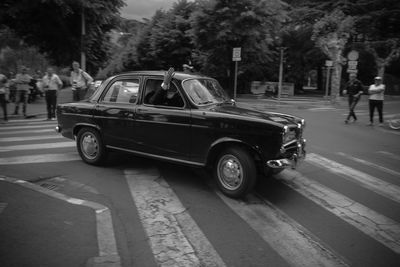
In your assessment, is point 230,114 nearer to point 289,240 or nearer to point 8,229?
point 289,240

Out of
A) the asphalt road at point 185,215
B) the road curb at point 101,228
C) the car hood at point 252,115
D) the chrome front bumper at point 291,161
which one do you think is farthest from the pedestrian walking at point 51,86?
the chrome front bumper at point 291,161

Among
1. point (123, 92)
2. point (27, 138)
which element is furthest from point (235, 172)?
point (27, 138)

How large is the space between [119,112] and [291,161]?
2985 mm

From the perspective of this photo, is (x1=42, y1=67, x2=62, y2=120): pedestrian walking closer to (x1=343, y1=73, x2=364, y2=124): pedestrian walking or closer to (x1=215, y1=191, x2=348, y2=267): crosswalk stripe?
(x1=215, y1=191, x2=348, y2=267): crosswalk stripe

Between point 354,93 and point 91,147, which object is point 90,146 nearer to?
point 91,147

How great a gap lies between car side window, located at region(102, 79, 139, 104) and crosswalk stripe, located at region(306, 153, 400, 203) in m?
3.86

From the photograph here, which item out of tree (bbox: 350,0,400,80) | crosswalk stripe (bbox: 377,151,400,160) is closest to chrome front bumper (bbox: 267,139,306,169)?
crosswalk stripe (bbox: 377,151,400,160)

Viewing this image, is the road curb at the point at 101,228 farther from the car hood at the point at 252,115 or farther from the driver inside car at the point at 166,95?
the car hood at the point at 252,115

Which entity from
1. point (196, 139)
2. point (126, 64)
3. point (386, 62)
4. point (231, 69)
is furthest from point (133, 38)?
point (196, 139)

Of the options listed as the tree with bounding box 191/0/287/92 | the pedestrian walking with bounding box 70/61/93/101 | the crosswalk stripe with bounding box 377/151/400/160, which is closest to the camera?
the crosswalk stripe with bounding box 377/151/400/160

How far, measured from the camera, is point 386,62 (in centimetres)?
3142

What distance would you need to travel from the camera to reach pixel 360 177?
6801 millimetres

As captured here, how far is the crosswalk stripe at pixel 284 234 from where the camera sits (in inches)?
149

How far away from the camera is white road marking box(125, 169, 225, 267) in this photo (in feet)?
12.3
